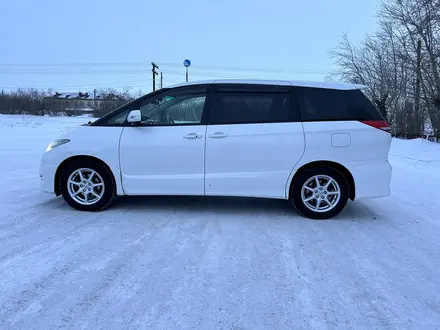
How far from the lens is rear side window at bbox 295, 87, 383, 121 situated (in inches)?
184

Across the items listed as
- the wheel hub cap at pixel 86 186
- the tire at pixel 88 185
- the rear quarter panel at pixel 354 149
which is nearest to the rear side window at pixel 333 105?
the rear quarter panel at pixel 354 149

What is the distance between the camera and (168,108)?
489 cm

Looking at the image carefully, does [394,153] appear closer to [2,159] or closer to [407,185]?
[407,185]

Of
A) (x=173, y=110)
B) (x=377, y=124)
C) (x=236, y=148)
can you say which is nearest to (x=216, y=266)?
(x=236, y=148)

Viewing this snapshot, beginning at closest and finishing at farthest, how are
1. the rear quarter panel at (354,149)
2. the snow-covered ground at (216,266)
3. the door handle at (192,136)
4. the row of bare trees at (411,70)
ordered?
the snow-covered ground at (216,266)
the rear quarter panel at (354,149)
the door handle at (192,136)
the row of bare trees at (411,70)

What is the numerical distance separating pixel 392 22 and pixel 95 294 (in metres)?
22.5

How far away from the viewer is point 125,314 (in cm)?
249

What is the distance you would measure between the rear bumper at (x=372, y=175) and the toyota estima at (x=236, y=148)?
0.01m

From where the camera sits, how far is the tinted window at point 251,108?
473cm

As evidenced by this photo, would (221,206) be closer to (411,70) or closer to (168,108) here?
(168,108)

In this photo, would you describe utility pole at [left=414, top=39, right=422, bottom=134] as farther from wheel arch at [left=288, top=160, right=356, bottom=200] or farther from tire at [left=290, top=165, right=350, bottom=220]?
tire at [left=290, top=165, right=350, bottom=220]

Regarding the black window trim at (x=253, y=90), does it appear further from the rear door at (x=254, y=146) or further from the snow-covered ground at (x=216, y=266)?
the snow-covered ground at (x=216, y=266)

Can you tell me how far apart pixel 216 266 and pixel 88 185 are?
2.51 metres

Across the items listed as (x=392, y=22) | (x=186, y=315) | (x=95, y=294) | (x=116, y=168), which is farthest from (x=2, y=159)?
(x=392, y=22)
